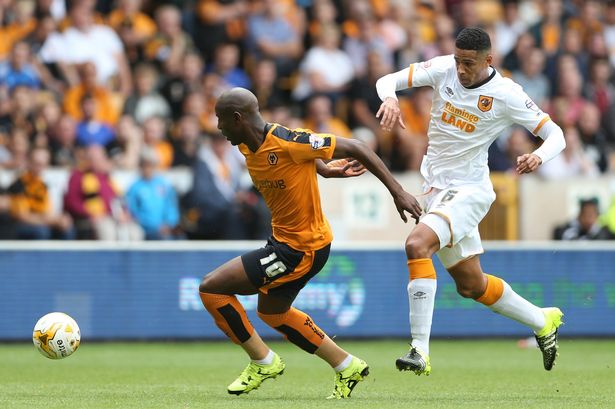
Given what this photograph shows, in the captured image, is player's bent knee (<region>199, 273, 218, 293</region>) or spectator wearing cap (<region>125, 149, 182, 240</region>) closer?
player's bent knee (<region>199, 273, 218, 293</region>)

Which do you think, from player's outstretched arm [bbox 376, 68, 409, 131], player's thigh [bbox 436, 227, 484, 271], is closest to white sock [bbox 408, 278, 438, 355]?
player's thigh [bbox 436, 227, 484, 271]

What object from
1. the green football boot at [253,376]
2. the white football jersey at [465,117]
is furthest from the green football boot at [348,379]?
the white football jersey at [465,117]

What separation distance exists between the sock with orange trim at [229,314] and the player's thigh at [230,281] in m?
0.05

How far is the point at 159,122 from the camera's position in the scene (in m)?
16.7

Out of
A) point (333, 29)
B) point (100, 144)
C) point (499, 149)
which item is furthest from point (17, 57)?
point (499, 149)

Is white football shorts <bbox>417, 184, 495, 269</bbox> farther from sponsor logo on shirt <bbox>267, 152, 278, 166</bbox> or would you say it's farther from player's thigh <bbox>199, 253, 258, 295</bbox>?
player's thigh <bbox>199, 253, 258, 295</bbox>

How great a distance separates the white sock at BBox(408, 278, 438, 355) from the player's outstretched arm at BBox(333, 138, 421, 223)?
0.60 metres

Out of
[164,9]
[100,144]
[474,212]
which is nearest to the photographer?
[474,212]

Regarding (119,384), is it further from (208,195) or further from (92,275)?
(208,195)

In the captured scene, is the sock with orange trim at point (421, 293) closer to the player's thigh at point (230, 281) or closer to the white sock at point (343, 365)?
the white sock at point (343, 365)

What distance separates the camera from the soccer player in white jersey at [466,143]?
929 cm

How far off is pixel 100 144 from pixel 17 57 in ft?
5.51

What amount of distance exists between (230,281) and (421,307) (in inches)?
54.1

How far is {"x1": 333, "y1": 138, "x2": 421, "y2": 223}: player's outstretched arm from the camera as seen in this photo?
28.2 ft
